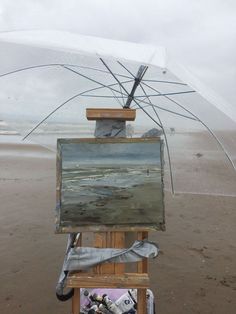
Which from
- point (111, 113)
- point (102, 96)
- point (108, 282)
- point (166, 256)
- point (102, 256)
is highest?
point (102, 96)

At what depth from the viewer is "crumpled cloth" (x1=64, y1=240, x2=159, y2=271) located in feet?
11.6

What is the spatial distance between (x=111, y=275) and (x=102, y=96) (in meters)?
1.96

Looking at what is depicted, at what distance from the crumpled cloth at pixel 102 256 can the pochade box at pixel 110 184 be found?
0.59 ft

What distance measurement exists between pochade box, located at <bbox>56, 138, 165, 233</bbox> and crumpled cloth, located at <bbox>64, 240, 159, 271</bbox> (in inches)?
7.1

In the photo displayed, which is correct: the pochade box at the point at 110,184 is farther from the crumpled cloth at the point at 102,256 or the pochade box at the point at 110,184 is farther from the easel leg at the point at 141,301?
the easel leg at the point at 141,301

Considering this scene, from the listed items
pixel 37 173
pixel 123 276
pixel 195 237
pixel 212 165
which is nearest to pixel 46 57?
pixel 123 276

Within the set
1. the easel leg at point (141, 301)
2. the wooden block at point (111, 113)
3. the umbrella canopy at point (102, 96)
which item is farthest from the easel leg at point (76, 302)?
the umbrella canopy at point (102, 96)

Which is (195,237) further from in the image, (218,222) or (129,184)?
(129,184)

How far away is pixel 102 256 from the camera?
140 inches

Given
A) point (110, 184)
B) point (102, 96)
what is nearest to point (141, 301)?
point (110, 184)

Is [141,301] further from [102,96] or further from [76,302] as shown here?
[102,96]

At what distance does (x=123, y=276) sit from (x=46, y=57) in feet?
6.96

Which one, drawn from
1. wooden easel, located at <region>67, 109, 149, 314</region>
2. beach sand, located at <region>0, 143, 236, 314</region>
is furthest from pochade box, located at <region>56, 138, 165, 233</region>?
beach sand, located at <region>0, 143, 236, 314</region>

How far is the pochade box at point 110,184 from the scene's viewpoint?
11.8ft
